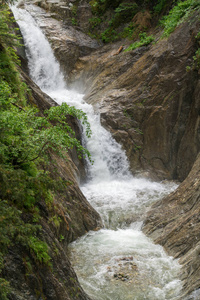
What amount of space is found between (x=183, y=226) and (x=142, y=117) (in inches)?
346

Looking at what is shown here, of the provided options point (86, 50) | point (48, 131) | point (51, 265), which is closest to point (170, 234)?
point (51, 265)

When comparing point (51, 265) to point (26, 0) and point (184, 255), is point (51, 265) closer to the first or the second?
point (184, 255)

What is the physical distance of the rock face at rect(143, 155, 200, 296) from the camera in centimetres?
623

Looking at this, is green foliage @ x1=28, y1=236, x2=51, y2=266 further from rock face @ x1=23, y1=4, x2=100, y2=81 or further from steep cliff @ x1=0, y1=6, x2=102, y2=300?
rock face @ x1=23, y1=4, x2=100, y2=81

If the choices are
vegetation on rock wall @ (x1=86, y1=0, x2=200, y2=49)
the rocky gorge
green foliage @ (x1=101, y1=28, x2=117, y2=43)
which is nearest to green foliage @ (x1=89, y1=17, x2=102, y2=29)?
vegetation on rock wall @ (x1=86, y1=0, x2=200, y2=49)

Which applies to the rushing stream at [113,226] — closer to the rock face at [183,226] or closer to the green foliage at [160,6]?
the rock face at [183,226]

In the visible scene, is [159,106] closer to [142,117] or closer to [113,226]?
[142,117]

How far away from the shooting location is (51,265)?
419 cm

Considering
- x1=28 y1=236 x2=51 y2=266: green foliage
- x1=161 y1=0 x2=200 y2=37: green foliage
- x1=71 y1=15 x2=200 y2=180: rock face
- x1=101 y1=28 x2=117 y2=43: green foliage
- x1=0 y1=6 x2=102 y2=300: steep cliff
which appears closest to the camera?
x1=0 y1=6 x2=102 y2=300: steep cliff

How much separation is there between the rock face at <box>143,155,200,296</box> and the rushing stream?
0.96ft

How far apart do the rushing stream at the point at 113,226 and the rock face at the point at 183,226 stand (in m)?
0.29

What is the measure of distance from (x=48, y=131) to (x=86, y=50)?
19514mm

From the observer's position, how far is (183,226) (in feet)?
25.8

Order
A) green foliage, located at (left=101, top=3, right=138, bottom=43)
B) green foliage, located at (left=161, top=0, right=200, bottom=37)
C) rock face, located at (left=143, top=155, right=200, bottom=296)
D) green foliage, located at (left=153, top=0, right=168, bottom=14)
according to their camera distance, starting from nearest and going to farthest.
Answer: rock face, located at (left=143, top=155, right=200, bottom=296)
green foliage, located at (left=161, top=0, right=200, bottom=37)
green foliage, located at (left=153, top=0, right=168, bottom=14)
green foliage, located at (left=101, top=3, right=138, bottom=43)
